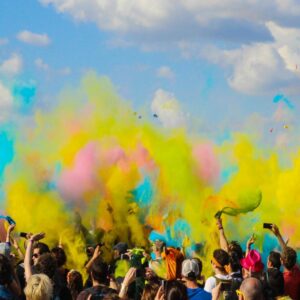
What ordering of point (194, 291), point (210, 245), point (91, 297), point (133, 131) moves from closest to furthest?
point (91, 297) → point (194, 291) → point (210, 245) → point (133, 131)

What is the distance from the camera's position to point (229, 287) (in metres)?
6.97

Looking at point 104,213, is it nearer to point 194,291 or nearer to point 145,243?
point 145,243

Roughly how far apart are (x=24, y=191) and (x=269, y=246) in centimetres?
588

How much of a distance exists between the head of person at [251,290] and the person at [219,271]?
1.57m

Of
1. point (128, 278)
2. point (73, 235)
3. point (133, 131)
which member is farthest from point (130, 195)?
point (128, 278)

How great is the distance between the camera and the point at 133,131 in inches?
771

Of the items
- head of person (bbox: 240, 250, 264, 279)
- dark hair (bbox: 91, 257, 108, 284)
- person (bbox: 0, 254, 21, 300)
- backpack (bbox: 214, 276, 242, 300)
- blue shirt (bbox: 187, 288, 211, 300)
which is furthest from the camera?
head of person (bbox: 240, 250, 264, 279)

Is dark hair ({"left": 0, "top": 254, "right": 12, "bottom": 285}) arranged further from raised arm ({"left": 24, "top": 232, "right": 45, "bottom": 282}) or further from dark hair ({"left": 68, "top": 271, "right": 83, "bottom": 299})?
dark hair ({"left": 68, "top": 271, "right": 83, "bottom": 299})

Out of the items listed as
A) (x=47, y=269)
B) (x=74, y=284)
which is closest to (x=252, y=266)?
(x=74, y=284)

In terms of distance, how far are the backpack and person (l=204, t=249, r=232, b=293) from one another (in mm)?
10

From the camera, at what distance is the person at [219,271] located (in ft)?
22.9

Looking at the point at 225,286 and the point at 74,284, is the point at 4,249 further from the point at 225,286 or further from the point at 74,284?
the point at 225,286

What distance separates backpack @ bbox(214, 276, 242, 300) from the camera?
6.74m

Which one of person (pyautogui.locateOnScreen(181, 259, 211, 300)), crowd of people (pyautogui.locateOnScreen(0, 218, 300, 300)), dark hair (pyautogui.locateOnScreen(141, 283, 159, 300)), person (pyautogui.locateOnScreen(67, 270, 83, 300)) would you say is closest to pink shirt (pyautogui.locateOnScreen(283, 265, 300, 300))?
crowd of people (pyautogui.locateOnScreen(0, 218, 300, 300))
